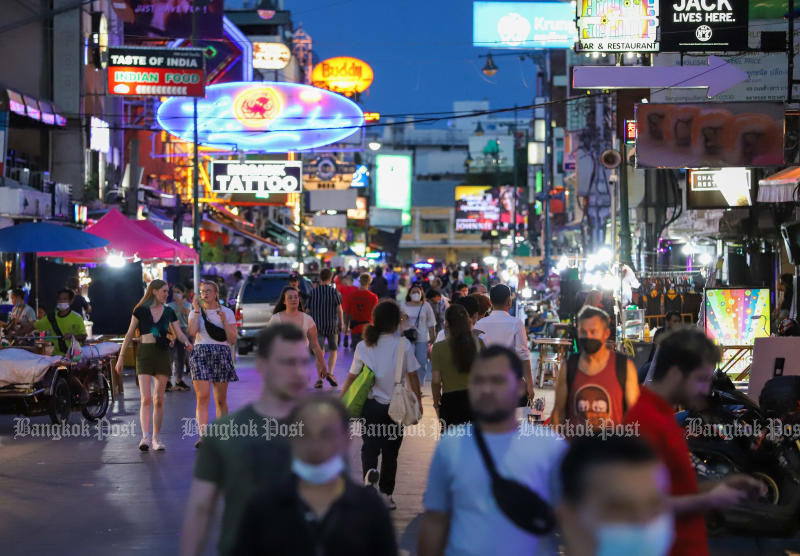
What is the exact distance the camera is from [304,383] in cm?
458

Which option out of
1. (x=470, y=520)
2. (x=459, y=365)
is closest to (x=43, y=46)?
(x=459, y=365)

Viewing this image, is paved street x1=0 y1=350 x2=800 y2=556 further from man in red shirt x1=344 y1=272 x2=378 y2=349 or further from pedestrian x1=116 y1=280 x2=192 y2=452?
man in red shirt x1=344 y1=272 x2=378 y2=349

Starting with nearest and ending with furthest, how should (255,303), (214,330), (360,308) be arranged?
(214,330), (360,308), (255,303)

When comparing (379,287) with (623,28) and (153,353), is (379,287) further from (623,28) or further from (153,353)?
(153,353)

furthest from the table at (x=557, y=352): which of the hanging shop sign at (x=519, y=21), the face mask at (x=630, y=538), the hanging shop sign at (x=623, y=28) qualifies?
the hanging shop sign at (x=519, y=21)

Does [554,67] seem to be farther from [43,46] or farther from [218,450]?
[218,450]

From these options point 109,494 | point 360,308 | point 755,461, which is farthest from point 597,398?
point 360,308

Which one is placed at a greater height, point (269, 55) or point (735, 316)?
point (269, 55)

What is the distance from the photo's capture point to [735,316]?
15867 mm

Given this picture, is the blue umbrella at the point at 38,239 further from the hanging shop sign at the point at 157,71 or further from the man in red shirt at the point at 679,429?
the man in red shirt at the point at 679,429

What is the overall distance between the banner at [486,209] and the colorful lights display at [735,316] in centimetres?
5562

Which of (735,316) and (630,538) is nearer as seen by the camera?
(630,538)

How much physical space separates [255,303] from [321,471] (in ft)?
71.5

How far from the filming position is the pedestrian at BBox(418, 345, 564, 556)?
4.14 m
